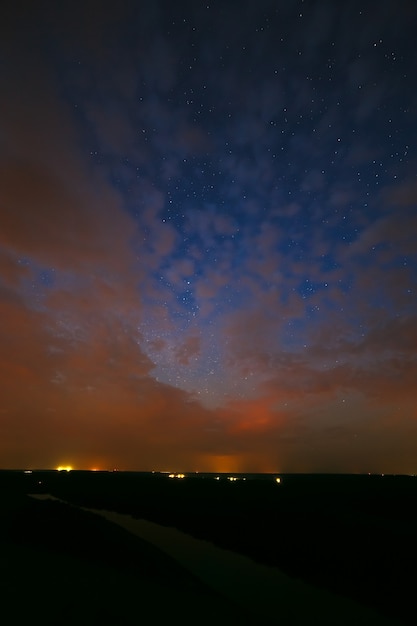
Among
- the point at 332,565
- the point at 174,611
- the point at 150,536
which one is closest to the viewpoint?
the point at 174,611

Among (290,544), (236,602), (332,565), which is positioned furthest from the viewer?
(290,544)

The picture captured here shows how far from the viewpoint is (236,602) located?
15.8m

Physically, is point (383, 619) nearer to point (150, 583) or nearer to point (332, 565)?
point (332, 565)

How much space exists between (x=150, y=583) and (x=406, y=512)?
32959 millimetres

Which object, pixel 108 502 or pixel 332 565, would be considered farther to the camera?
pixel 108 502

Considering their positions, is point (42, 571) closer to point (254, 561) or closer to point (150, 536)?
point (254, 561)

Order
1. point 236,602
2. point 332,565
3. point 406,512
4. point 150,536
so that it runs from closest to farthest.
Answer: point 236,602
point 332,565
point 150,536
point 406,512

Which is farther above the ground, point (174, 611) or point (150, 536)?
point (150, 536)

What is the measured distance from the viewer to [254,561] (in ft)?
73.5

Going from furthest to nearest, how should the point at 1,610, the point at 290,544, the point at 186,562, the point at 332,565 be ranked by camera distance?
the point at 290,544 < the point at 186,562 < the point at 332,565 < the point at 1,610

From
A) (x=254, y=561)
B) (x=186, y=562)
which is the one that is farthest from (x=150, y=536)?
(x=254, y=561)

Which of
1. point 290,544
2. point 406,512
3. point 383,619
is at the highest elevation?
point 406,512

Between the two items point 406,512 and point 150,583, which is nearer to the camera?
point 150,583

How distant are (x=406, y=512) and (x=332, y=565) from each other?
2378 centimetres
